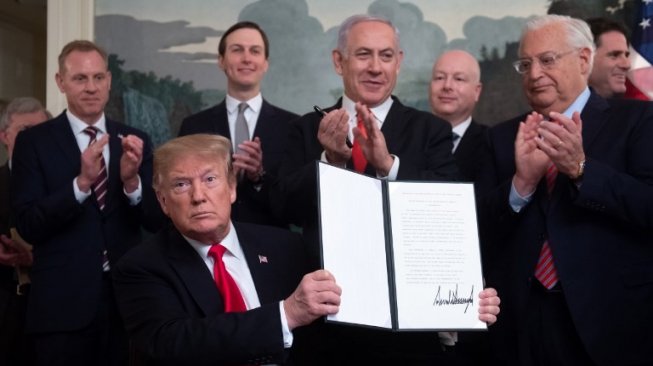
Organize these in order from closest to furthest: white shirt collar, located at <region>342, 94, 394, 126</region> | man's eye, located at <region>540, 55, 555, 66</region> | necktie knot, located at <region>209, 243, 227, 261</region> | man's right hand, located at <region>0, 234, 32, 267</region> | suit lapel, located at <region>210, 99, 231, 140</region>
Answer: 1. necktie knot, located at <region>209, 243, 227, 261</region>
2. man's eye, located at <region>540, 55, 555, 66</region>
3. white shirt collar, located at <region>342, 94, 394, 126</region>
4. suit lapel, located at <region>210, 99, 231, 140</region>
5. man's right hand, located at <region>0, 234, 32, 267</region>

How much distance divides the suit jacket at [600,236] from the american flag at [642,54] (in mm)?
1756

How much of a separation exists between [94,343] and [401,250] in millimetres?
1983

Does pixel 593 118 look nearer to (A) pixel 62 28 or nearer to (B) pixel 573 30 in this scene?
(B) pixel 573 30

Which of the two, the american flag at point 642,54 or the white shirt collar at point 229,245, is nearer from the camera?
the white shirt collar at point 229,245

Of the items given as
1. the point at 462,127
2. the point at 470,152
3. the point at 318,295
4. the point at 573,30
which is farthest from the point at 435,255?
the point at 462,127

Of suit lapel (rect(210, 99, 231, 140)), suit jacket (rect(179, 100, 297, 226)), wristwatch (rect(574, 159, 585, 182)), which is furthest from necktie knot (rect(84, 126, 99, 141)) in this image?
wristwatch (rect(574, 159, 585, 182))

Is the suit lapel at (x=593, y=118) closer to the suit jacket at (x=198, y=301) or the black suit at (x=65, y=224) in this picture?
the suit jacket at (x=198, y=301)

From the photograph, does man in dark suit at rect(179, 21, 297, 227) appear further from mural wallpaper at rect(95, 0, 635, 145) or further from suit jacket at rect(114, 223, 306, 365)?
suit jacket at rect(114, 223, 306, 365)

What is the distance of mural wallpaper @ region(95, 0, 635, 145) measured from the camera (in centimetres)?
591

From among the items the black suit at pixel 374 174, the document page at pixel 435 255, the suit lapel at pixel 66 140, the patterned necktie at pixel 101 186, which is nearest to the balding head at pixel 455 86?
the black suit at pixel 374 174

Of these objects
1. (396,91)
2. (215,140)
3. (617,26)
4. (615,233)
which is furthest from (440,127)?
(396,91)

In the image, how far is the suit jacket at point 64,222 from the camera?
4375 mm

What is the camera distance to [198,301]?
2.96 m

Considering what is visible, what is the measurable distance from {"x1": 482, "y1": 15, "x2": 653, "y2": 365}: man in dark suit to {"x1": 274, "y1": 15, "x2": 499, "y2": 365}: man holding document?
350mm
